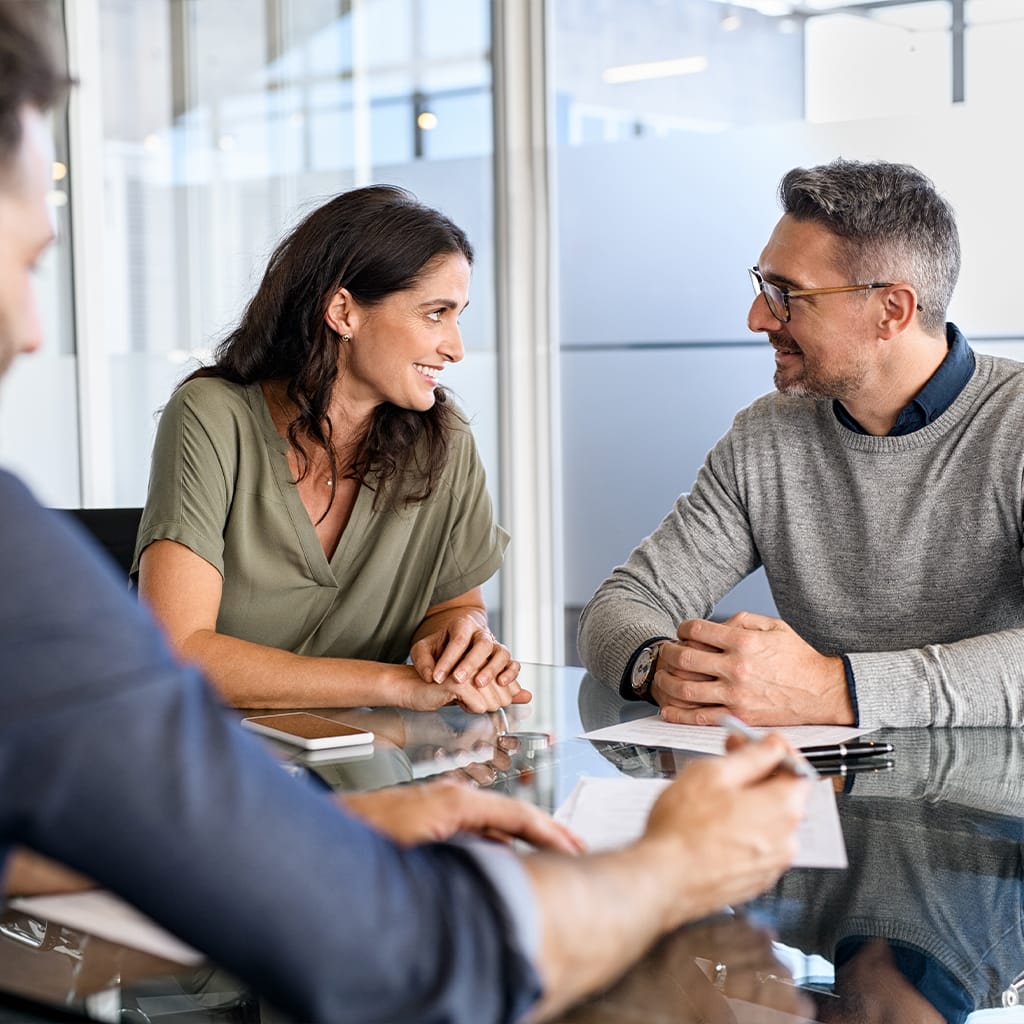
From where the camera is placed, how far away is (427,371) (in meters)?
2.23

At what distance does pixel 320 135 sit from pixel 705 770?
363 centimetres

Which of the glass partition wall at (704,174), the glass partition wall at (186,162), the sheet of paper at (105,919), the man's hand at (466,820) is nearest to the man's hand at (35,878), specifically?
the sheet of paper at (105,919)

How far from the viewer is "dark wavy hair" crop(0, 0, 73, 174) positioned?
67 cm

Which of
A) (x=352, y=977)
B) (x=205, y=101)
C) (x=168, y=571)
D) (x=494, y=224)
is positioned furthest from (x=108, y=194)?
(x=352, y=977)

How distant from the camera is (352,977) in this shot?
0.65 m

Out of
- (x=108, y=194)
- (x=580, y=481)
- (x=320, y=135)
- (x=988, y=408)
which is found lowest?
(x=580, y=481)

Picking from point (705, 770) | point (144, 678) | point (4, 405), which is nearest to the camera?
point (144, 678)

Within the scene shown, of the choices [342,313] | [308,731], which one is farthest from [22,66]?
[342,313]

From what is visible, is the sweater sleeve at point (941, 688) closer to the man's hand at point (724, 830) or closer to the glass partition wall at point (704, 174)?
the man's hand at point (724, 830)

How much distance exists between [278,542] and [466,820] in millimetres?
1130

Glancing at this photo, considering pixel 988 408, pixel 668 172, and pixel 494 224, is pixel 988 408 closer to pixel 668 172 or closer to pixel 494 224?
pixel 668 172

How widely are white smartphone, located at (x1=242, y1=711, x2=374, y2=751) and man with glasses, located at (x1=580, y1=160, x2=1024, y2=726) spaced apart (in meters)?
0.44

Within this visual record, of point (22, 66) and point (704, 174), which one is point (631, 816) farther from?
point (704, 174)

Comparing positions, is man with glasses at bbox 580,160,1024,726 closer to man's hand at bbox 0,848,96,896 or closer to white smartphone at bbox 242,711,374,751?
white smartphone at bbox 242,711,374,751
